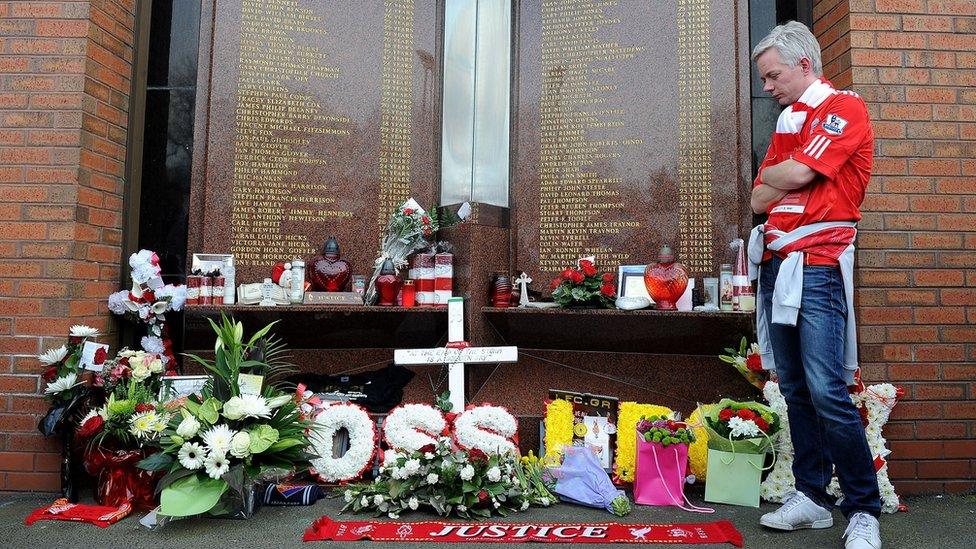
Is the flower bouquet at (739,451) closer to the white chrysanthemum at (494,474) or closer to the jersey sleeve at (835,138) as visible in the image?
the white chrysanthemum at (494,474)

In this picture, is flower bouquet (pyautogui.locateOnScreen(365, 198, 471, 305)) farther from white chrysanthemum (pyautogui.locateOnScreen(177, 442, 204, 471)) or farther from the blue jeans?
the blue jeans

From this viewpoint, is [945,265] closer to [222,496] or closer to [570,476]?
[570,476]

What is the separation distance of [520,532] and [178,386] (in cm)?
209

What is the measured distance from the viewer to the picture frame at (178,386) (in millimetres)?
3600

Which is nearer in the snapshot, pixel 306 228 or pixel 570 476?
pixel 570 476

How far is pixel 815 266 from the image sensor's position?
2.70 m

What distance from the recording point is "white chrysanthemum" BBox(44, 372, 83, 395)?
345 cm

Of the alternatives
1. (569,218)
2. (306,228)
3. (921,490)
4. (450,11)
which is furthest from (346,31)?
(921,490)

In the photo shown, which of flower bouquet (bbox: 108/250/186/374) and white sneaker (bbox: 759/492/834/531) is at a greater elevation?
flower bouquet (bbox: 108/250/186/374)

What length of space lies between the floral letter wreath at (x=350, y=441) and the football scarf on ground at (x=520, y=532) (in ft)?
1.60

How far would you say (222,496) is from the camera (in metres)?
3.05

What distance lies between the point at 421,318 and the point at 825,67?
2966mm

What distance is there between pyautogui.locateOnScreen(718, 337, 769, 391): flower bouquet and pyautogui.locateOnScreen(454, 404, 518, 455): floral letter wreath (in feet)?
4.37

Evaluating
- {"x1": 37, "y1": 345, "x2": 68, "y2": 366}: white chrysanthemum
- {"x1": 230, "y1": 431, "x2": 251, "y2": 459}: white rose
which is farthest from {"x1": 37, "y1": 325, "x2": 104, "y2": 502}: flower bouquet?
{"x1": 230, "y1": 431, "x2": 251, "y2": 459}: white rose
